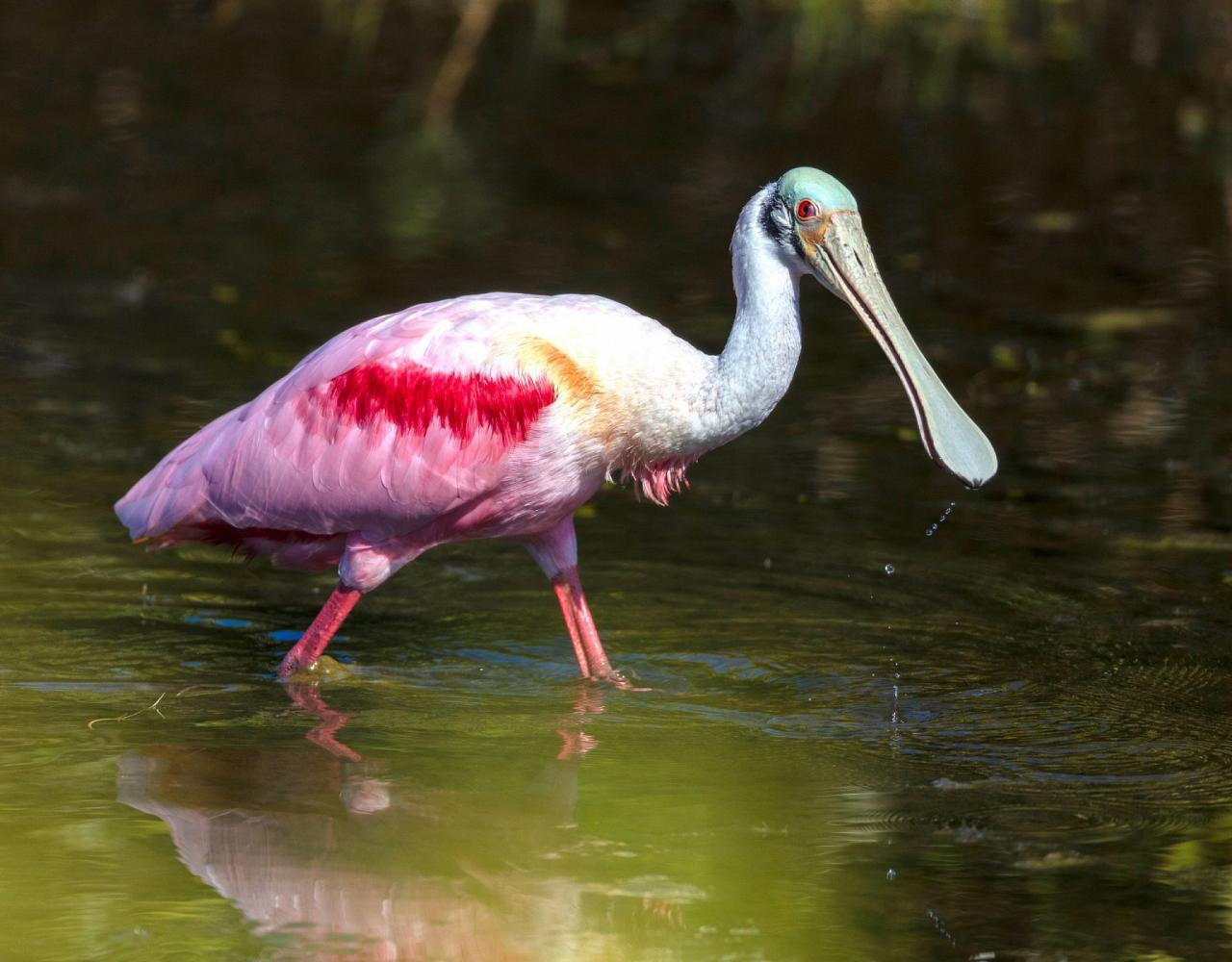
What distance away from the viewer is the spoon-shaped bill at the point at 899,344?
22.3ft

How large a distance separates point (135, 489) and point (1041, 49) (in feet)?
39.4

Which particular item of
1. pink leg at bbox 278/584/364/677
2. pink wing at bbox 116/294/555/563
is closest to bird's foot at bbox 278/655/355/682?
pink leg at bbox 278/584/364/677

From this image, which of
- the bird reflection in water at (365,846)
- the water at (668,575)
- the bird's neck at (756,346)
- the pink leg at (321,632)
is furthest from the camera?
the pink leg at (321,632)

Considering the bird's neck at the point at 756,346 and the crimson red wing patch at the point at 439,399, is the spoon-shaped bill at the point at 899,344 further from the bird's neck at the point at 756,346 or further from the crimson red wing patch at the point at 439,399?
the crimson red wing patch at the point at 439,399

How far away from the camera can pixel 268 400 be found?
7.35 m

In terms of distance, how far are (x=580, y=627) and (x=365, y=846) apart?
173 cm

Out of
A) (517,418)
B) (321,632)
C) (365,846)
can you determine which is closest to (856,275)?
(517,418)

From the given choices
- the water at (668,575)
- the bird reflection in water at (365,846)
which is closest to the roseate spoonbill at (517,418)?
the water at (668,575)

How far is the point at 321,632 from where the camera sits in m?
7.18

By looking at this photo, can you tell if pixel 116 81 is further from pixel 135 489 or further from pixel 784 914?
pixel 784 914

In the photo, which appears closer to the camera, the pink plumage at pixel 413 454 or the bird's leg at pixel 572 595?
the pink plumage at pixel 413 454

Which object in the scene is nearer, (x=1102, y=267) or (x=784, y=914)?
(x=784, y=914)

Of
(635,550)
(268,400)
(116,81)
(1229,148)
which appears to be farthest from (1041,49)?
(268,400)

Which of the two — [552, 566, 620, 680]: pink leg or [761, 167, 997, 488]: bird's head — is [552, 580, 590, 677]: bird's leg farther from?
[761, 167, 997, 488]: bird's head
